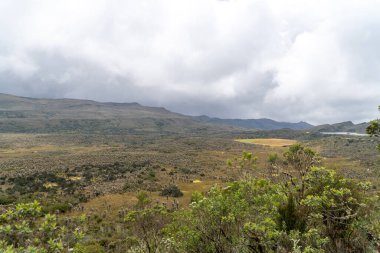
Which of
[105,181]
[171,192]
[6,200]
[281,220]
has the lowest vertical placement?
[105,181]

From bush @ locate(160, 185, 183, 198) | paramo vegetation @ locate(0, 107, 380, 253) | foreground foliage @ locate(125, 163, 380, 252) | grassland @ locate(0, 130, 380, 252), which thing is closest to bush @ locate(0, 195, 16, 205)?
grassland @ locate(0, 130, 380, 252)

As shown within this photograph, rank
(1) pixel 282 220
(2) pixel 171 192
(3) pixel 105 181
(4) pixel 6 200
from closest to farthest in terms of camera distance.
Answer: (1) pixel 282 220
(4) pixel 6 200
(2) pixel 171 192
(3) pixel 105 181

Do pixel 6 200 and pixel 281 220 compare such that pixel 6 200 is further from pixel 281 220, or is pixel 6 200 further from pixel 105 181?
pixel 281 220

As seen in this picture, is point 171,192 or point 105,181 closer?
point 171,192

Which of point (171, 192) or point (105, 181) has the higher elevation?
point (171, 192)

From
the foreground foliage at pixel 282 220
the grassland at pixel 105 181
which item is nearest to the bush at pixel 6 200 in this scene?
the grassland at pixel 105 181

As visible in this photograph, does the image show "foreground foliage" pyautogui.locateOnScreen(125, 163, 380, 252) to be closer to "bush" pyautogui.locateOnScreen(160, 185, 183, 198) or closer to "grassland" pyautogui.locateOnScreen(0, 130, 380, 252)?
"grassland" pyautogui.locateOnScreen(0, 130, 380, 252)

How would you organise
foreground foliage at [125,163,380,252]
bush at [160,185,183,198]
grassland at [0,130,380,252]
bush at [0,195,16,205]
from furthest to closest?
1. bush at [160,185,183,198]
2. bush at [0,195,16,205]
3. grassland at [0,130,380,252]
4. foreground foliage at [125,163,380,252]

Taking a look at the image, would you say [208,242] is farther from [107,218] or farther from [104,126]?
[104,126]

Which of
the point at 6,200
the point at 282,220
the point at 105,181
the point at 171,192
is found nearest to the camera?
the point at 282,220

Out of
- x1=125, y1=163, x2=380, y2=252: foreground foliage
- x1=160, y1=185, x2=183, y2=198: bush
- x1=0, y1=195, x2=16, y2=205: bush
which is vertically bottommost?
x1=0, y1=195, x2=16, y2=205: bush

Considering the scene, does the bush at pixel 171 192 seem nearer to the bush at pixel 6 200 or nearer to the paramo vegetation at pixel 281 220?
the bush at pixel 6 200

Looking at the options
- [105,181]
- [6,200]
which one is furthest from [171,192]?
[6,200]

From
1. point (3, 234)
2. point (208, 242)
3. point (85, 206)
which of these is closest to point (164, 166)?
point (85, 206)
